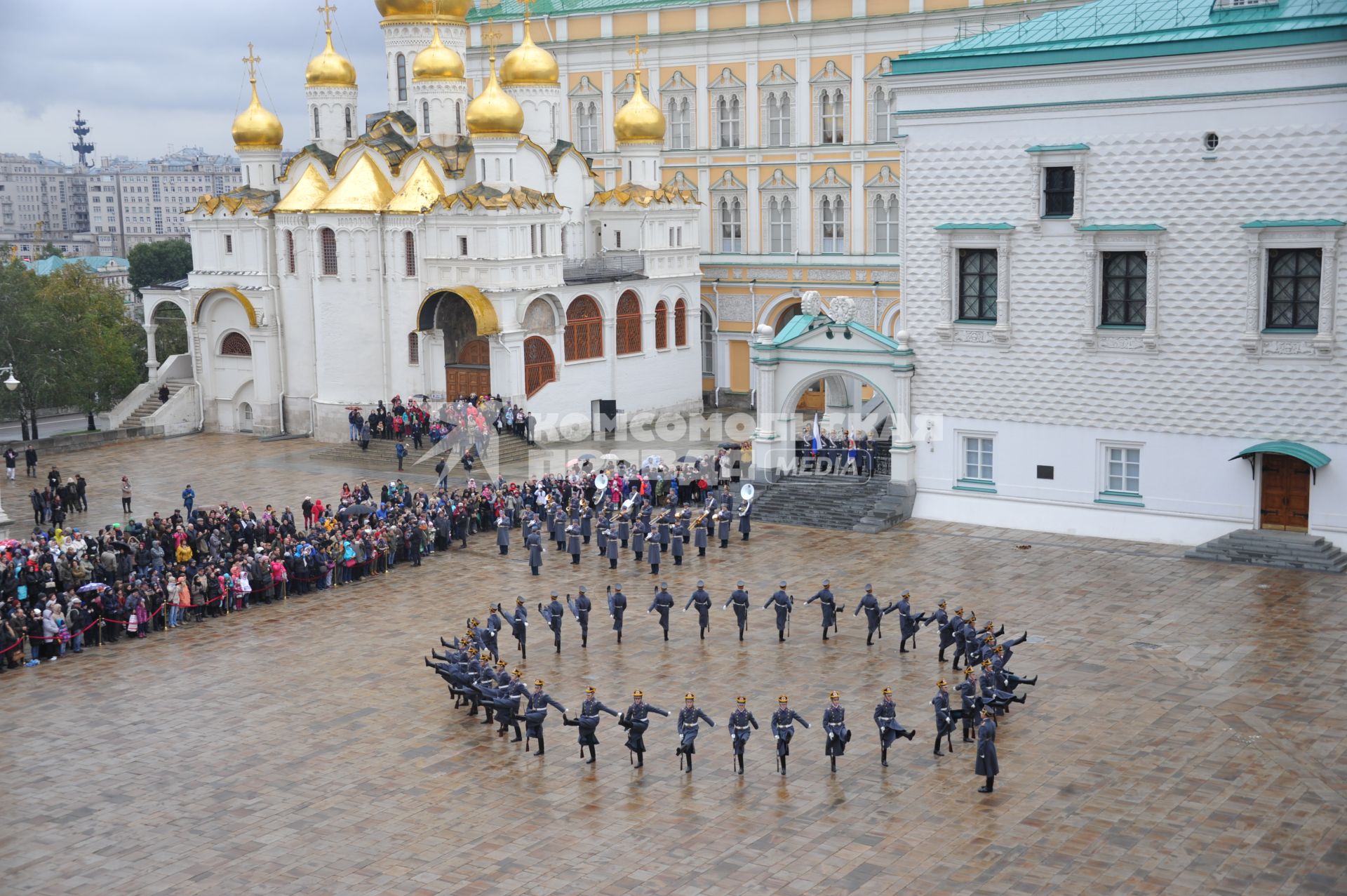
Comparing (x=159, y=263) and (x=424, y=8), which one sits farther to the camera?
(x=159, y=263)

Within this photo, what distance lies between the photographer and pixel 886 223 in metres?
49.1

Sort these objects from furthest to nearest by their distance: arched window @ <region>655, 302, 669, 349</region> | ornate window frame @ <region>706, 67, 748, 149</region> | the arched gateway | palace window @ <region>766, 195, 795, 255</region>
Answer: ornate window frame @ <region>706, 67, 748, 149</region>, palace window @ <region>766, 195, 795, 255</region>, arched window @ <region>655, 302, 669, 349</region>, the arched gateway

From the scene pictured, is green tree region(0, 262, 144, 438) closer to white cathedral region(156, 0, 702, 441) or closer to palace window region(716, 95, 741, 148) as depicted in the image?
white cathedral region(156, 0, 702, 441)

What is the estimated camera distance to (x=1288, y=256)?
2950cm

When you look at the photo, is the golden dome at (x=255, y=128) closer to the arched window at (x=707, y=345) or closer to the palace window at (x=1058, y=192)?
the arched window at (x=707, y=345)

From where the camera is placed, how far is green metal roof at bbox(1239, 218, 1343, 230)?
28594 millimetres

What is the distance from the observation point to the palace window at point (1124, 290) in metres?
31.1

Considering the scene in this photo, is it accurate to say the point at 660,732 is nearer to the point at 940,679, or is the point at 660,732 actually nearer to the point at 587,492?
the point at 940,679

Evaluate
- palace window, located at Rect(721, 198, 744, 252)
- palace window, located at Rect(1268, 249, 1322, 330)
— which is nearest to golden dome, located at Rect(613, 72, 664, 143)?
palace window, located at Rect(721, 198, 744, 252)

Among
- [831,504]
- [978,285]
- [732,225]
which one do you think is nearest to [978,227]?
[978,285]

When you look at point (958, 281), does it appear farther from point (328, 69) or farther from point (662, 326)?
point (328, 69)

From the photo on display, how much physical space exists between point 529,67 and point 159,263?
60114 mm

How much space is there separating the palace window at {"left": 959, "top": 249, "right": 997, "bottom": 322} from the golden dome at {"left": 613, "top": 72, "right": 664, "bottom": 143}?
1875 centimetres

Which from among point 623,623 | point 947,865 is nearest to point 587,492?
point 623,623
